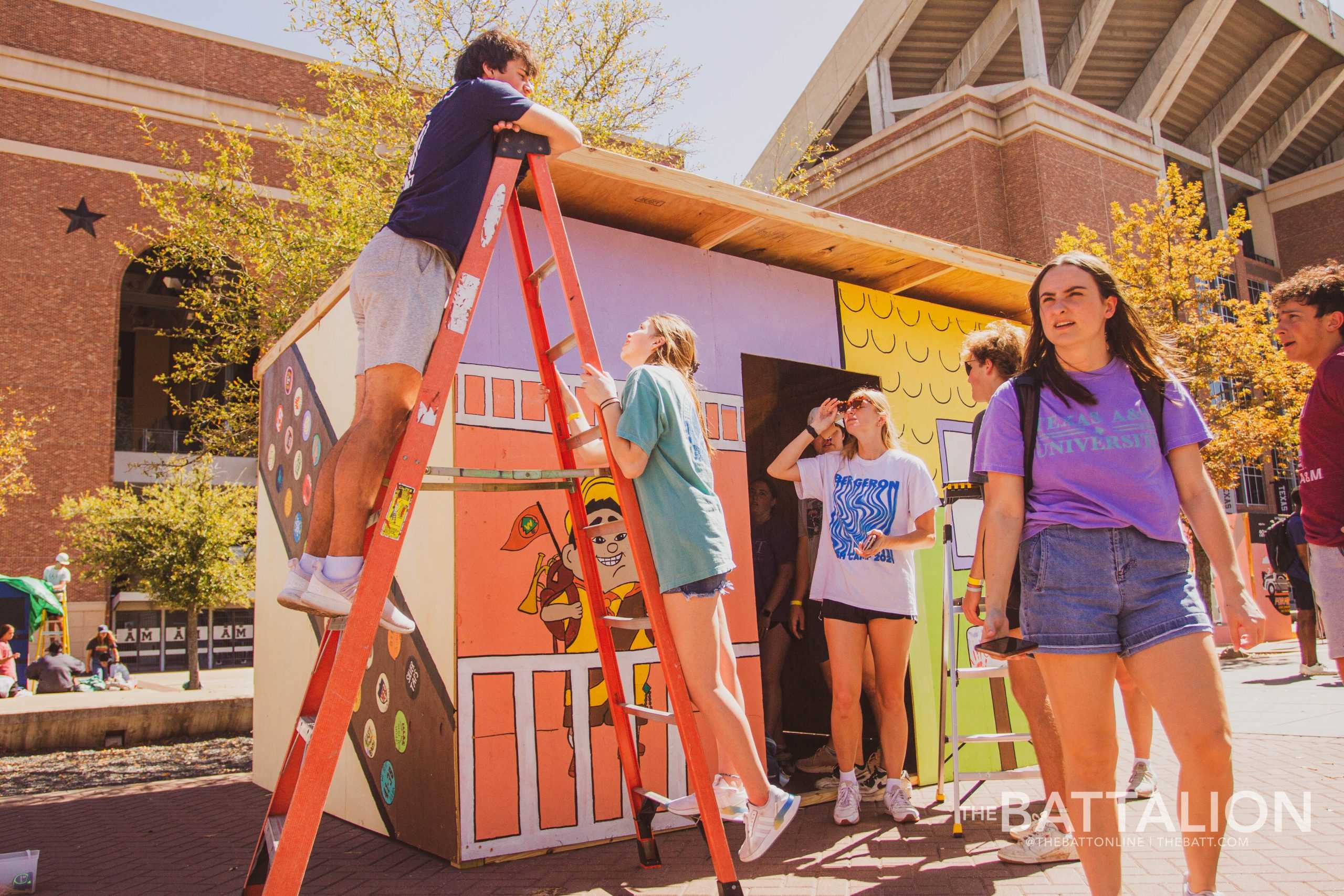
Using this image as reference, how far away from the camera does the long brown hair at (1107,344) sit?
2.54 m

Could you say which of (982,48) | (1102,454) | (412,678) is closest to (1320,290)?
(1102,454)

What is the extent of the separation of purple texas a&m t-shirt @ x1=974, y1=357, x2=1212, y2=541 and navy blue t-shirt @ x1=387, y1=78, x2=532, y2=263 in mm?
1719

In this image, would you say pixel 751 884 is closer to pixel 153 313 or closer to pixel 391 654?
pixel 391 654

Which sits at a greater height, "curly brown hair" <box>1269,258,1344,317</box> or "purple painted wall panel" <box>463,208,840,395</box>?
"purple painted wall panel" <box>463,208,840,395</box>

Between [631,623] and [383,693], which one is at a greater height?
[631,623]

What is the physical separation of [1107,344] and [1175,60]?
36.5 m

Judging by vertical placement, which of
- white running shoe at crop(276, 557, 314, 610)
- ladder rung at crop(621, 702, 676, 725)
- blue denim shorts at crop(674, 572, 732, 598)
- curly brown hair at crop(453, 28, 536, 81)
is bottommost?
ladder rung at crop(621, 702, 676, 725)

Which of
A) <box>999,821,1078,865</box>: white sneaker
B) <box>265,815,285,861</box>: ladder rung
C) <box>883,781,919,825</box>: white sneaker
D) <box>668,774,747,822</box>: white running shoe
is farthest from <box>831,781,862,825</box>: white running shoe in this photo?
<box>265,815,285,861</box>: ladder rung

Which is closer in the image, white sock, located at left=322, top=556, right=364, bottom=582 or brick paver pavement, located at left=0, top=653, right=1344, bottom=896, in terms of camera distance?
white sock, located at left=322, top=556, right=364, bottom=582

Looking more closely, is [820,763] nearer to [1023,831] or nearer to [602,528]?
[1023,831]

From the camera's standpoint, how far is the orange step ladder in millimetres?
2141

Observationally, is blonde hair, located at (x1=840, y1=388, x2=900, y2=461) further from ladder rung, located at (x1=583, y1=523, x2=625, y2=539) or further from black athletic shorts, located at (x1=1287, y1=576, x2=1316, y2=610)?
black athletic shorts, located at (x1=1287, y1=576, x2=1316, y2=610)

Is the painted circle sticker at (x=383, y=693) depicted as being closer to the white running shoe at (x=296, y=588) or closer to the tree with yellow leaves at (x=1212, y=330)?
the white running shoe at (x=296, y=588)

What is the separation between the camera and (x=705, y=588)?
9.33 feet
